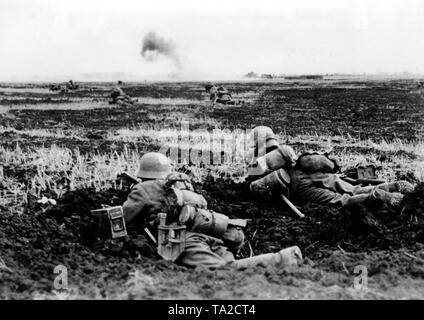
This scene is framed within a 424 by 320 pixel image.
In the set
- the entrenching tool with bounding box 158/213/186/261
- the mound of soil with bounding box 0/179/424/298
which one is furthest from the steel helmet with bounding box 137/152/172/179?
the entrenching tool with bounding box 158/213/186/261

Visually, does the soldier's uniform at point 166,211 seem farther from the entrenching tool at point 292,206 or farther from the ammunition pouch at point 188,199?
the entrenching tool at point 292,206

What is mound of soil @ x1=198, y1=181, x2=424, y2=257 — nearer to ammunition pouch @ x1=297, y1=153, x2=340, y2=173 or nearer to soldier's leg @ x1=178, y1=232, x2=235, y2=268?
ammunition pouch @ x1=297, y1=153, x2=340, y2=173

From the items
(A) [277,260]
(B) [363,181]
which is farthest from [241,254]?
(B) [363,181]

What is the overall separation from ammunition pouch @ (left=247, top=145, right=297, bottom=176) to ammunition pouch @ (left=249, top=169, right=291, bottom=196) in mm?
148

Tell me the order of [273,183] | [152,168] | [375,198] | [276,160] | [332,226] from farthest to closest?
[276,160] < [273,183] < [375,198] < [332,226] < [152,168]

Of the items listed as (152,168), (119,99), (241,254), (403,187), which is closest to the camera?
(152,168)

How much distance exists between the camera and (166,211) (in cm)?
572

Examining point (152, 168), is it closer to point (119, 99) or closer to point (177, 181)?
point (177, 181)

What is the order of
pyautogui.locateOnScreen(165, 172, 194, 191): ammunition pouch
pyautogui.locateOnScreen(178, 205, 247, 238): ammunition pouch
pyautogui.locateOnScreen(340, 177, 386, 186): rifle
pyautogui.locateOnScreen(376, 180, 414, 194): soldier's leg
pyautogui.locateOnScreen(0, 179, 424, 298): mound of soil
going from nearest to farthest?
1. pyautogui.locateOnScreen(0, 179, 424, 298): mound of soil
2. pyautogui.locateOnScreen(178, 205, 247, 238): ammunition pouch
3. pyautogui.locateOnScreen(165, 172, 194, 191): ammunition pouch
4. pyautogui.locateOnScreen(376, 180, 414, 194): soldier's leg
5. pyautogui.locateOnScreen(340, 177, 386, 186): rifle

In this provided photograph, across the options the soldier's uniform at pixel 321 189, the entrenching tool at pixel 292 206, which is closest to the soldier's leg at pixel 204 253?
the entrenching tool at pixel 292 206

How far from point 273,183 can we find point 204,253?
2512 millimetres

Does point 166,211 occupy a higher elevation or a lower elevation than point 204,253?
higher

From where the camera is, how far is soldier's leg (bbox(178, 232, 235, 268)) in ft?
17.6

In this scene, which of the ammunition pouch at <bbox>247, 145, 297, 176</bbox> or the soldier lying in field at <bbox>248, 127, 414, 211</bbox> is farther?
the ammunition pouch at <bbox>247, 145, 297, 176</bbox>
